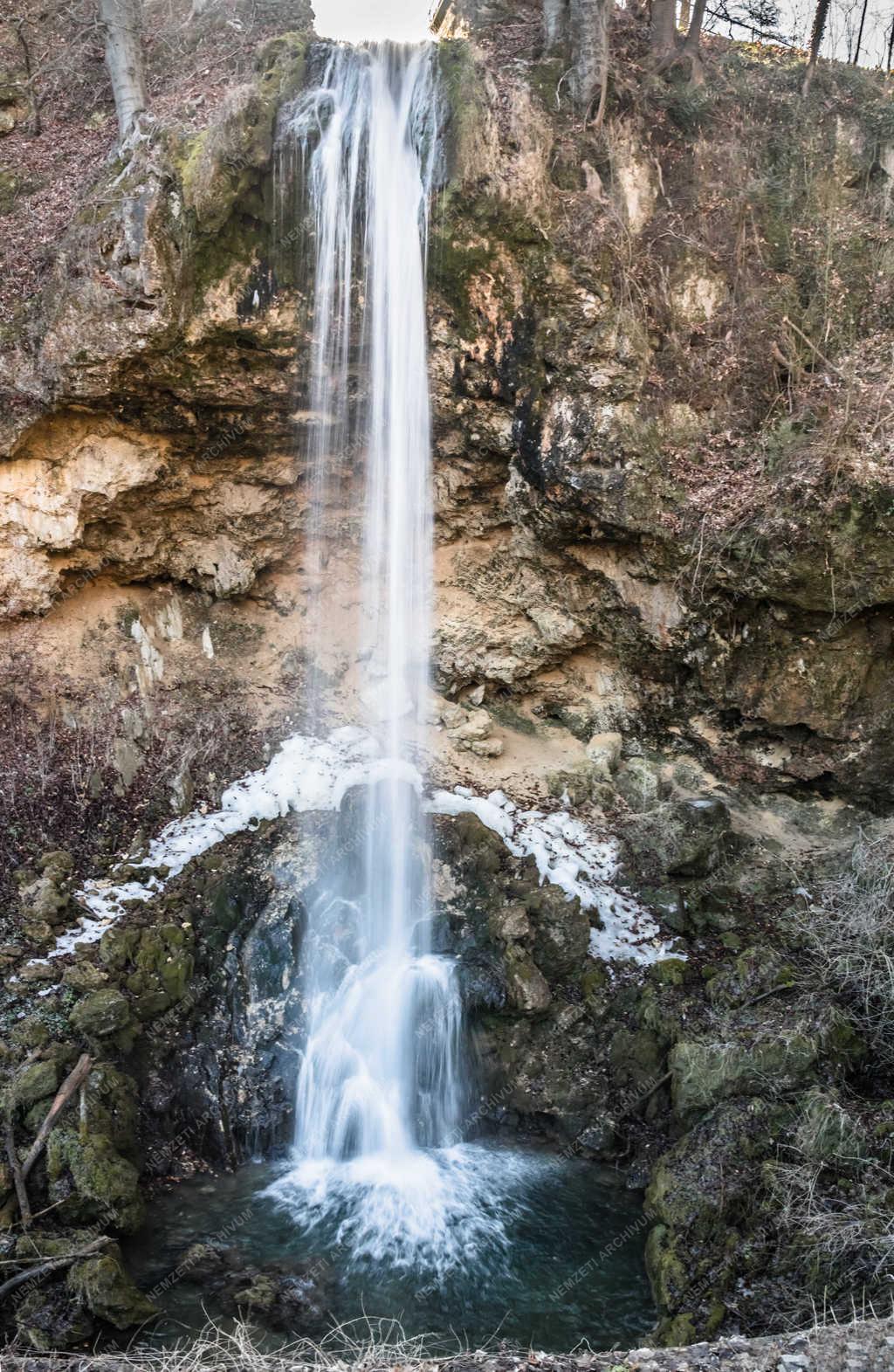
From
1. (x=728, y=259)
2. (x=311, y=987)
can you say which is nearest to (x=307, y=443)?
(x=728, y=259)

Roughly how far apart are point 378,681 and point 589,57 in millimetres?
7044

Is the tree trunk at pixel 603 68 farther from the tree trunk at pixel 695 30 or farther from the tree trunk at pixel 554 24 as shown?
the tree trunk at pixel 695 30

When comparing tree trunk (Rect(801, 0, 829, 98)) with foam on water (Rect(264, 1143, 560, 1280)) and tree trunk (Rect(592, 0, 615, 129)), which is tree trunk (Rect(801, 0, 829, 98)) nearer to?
tree trunk (Rect(592, 0, 615, 129))

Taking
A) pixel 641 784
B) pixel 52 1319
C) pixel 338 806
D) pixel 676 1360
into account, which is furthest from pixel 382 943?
pixel 676 1360

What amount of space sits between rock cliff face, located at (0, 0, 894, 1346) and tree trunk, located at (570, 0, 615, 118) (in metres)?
0.23

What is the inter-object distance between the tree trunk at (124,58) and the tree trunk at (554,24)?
14.5 feet

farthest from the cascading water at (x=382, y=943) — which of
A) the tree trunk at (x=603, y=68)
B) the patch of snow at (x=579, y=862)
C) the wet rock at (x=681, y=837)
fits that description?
the wet rock at (x=681, y=837)

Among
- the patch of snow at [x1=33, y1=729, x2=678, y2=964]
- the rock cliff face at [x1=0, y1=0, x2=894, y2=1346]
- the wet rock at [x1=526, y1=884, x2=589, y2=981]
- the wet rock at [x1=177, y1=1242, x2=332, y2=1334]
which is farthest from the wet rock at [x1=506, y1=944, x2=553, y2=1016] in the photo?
the wet rock at [x1=177, y1=1242, x2=332, y2=1334]

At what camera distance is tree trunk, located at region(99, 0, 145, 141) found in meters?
9.94

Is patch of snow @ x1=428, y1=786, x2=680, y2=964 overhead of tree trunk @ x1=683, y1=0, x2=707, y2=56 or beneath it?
beneath

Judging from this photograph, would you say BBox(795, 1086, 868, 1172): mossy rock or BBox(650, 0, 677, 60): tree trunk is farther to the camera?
BBox(650, 0, 677, 60): tree trunk

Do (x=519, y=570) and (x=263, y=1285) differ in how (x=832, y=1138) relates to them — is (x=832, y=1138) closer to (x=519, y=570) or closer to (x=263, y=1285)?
(x=263, y=1285)

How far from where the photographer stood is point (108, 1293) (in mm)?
5789

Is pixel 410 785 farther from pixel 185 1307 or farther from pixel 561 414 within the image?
pixel 185 1307
